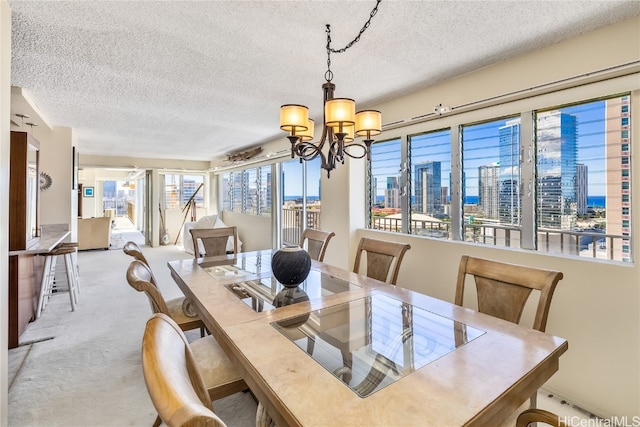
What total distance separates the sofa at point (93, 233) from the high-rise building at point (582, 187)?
8.53m

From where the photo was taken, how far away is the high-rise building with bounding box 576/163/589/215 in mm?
2043

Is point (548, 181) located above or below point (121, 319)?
above

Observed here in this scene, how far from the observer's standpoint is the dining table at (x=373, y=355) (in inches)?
32.2

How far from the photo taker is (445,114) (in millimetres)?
2670

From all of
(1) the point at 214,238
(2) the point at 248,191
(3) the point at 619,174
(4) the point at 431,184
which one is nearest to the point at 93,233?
(2) the point at 248,191

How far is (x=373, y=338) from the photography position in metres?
1.27

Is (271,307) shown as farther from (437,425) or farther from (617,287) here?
(617,287)

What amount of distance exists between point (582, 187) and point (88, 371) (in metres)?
3.72

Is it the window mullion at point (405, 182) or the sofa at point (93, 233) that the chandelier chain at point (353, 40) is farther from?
the sofa at point (93, 233)

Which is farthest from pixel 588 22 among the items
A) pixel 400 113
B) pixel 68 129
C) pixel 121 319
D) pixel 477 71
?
pixel 68 129

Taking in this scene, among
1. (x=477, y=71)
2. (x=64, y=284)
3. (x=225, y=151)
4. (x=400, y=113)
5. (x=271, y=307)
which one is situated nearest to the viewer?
(x=271, y=307)

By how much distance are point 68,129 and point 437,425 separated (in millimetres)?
5736

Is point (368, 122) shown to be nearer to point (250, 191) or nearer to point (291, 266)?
point (291, 266)

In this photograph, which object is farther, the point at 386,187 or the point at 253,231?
the point at 253,231
